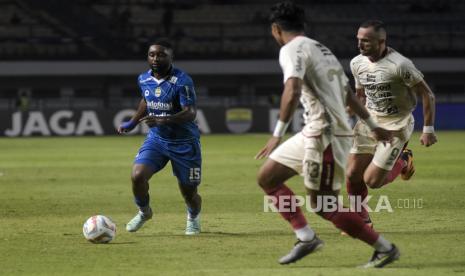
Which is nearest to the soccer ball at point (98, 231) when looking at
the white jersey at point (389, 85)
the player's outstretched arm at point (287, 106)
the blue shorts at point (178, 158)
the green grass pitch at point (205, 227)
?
the green grass pitch at point (205, 227)

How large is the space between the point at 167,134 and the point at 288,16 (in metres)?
3.18

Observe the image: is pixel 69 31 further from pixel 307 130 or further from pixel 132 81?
pixel 307 130

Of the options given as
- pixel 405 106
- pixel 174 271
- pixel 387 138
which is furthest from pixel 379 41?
pixel 174 271

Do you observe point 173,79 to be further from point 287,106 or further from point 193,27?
point 193,27

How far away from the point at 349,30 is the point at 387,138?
39.4m

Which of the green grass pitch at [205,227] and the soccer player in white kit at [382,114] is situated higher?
the soccer player in white kit at [382,114]

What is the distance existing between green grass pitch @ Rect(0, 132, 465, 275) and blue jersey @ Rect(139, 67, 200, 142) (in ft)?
3.64

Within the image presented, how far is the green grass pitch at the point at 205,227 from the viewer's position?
8.62 metres

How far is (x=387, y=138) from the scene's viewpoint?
8.58 metres

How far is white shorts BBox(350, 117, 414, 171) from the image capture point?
1086 cm

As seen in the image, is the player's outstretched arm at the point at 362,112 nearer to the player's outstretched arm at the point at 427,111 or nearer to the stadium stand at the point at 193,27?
the player's outstretched arm at the point at 427,111

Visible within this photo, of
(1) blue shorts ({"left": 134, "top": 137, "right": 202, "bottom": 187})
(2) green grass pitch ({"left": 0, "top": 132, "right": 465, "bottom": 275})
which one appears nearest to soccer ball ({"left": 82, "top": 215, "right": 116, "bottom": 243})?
(2) green grass pitch ({"left": 0, "top": 132, "right": 465, "bottom": 275})

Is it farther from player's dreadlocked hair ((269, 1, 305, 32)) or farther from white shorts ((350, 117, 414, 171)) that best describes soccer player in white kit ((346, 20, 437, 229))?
player's dreadlocked hair ((269, 1, 305, 32))

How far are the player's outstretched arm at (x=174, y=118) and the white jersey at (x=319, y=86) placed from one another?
8.30ft
